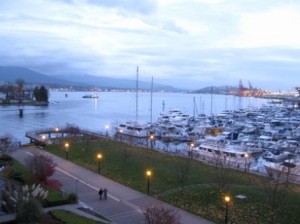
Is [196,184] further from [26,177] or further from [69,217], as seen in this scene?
[26,177]

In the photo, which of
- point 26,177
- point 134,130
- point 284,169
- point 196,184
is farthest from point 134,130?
point 26,177

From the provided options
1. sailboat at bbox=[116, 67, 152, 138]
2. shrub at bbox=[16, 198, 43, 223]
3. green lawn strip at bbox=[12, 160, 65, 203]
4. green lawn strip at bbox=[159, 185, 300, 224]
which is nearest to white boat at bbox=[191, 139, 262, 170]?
green lawn strip at bbox=[159, 185, 300, 224]

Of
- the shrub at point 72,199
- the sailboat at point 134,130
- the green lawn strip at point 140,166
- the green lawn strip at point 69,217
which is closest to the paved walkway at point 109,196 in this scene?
the shrub at point 72,199

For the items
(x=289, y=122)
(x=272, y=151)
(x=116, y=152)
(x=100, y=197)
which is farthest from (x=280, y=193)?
(x=289, y=122)

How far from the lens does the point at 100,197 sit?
2427 cm

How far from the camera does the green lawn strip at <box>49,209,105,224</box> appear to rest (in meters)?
19.1

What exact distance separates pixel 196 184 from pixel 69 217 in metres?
10.6

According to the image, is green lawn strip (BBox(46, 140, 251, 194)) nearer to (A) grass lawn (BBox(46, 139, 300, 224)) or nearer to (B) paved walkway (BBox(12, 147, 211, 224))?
(A) grass lawn (BBox(46, 139, 300, 224))

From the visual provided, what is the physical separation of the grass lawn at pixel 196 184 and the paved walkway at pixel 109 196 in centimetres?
86

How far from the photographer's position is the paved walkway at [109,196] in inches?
844

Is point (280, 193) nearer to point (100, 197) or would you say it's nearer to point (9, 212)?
point (100, 197)

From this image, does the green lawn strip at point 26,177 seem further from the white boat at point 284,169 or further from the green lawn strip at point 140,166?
the white boat at point 284,169

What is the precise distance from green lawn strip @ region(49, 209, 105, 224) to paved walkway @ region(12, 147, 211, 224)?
6.02 ft

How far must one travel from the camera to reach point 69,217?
19.8 meters
